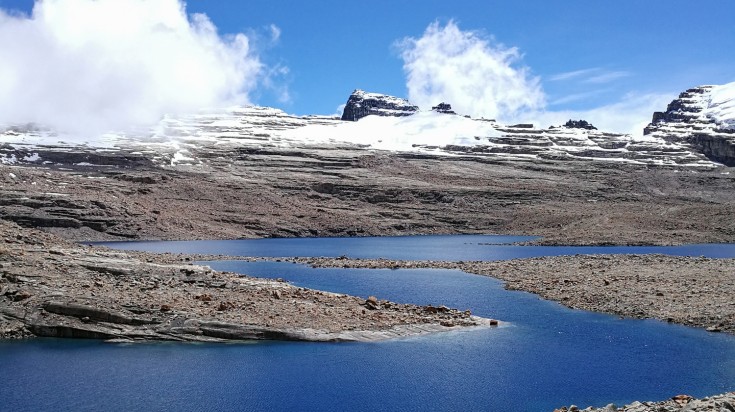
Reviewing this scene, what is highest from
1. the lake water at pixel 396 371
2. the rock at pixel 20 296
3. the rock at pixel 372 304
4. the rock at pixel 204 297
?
the rock at pixel 20 296

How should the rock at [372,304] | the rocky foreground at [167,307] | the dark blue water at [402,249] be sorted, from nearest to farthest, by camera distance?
the rocky foreground at [167,307] → the rock at [372,304] → the dark blue water at [402,249]

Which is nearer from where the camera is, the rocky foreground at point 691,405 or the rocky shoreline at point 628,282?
the rocky foreground at point 691,405

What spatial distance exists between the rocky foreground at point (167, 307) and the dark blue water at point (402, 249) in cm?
3989

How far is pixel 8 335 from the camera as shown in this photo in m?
30.2

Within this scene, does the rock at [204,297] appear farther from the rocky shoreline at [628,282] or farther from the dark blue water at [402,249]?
the dark blue water at [402,249]

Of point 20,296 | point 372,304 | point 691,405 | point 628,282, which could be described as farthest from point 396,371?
point 628,282

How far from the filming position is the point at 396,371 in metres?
26.5

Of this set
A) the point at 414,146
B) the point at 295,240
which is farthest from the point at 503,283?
the point at 414,146

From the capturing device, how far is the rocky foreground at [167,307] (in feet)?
100

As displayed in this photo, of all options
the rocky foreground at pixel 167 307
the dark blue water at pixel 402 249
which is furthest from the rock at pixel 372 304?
the dark blue water at pixel 402 249

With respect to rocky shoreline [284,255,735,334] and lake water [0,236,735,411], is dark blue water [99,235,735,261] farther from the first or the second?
lake water [0,236,735,411]

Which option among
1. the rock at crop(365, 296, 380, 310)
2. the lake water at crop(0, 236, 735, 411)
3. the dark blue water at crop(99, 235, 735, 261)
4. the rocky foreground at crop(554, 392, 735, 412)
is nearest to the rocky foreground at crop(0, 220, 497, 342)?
the rock at crop(365, 296, 380, 310)

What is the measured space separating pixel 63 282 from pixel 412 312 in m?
17.7

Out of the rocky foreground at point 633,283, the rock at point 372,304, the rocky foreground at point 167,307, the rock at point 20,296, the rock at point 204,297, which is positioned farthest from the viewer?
the rock at point 372,304
